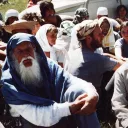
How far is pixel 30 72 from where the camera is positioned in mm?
3418

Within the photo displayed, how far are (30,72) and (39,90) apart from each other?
0.60 feet

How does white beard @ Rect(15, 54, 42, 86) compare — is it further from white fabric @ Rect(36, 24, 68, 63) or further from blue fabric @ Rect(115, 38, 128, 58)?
blue fabric @ Rect(115, 38, 128, 58)

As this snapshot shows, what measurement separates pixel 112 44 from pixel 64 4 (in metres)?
3.19

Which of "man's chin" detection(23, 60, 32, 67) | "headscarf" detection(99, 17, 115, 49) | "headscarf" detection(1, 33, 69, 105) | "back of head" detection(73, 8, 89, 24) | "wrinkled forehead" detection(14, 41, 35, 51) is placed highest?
"wrinkled forehead" detection(14, 41, 35, 51)

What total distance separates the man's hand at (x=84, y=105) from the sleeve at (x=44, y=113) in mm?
75

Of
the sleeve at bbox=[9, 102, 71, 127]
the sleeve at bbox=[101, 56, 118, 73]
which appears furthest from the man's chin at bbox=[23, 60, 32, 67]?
the sleeve at bbox=[101, 56, 118, 73]

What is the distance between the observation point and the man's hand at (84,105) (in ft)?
10.1

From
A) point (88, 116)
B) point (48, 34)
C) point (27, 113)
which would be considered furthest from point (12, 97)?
point (48, 34)

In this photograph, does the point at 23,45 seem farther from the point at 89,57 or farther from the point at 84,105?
the point at 89,57

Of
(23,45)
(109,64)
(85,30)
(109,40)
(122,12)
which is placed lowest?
(122,12)

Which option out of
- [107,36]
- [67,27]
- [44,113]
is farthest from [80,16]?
[44,113]

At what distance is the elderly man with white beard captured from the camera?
10.6ft

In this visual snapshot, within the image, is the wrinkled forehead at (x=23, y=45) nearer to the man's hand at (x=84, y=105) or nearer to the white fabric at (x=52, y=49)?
the man's hand at (x=84, y=105)

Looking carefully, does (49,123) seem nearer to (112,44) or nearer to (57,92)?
(57,92)
